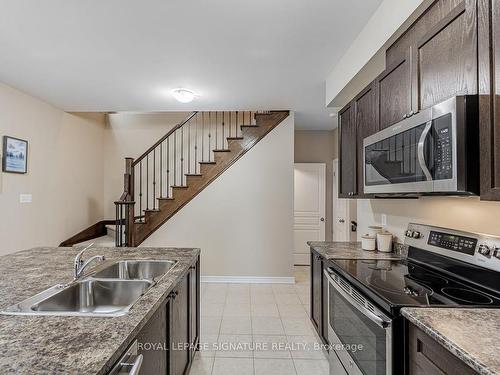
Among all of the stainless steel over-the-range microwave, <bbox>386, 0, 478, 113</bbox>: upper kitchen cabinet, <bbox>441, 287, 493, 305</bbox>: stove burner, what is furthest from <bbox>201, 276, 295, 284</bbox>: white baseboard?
<bbox>386, 0, 478, 113</bbox>: upper kitchen cabinet

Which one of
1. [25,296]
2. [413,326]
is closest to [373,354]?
[413,326]

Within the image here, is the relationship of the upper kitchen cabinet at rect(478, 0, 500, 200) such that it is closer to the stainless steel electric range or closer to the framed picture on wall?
the stainless steel electric range

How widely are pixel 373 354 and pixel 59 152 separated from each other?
498 centimetres

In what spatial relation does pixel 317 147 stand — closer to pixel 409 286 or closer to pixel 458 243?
pixel 458 243

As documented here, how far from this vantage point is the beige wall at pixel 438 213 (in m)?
1.55

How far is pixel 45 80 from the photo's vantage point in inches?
132

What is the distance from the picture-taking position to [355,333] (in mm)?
1693

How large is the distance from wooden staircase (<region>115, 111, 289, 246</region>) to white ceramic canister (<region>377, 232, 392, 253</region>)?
2.65 meters

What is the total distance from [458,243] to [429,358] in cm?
83

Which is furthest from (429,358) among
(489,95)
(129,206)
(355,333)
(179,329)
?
(129,206)

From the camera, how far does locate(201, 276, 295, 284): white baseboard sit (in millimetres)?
4527

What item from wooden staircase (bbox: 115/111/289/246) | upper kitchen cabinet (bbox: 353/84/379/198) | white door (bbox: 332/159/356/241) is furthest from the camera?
white door (bbox: 332/159/356/241)

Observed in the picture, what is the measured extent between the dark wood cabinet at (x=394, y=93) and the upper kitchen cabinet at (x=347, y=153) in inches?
19.5

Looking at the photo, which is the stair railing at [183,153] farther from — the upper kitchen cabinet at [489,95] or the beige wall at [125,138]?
the upper kitchen cabinet at [489,95]
